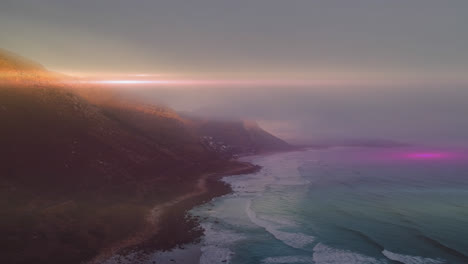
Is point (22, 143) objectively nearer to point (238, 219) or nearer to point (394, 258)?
point (238, 219)

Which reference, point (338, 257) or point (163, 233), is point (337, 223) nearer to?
point (338, 257)

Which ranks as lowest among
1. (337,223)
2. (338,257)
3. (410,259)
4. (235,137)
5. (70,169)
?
(235,137)

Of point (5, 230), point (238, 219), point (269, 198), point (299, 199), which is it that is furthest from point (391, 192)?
point (5, 230)

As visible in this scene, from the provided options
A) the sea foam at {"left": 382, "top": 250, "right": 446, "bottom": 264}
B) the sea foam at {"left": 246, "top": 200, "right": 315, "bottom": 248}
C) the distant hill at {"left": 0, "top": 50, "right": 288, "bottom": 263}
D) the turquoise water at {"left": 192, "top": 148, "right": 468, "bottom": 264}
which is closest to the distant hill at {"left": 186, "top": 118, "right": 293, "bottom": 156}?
the distant hill at {"left": 0, "top": 50, "right": 288, "bottom": 263}

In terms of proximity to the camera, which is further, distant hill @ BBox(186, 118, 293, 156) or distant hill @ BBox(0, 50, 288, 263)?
distant hill @ BBox(186, 118, 293, 156)

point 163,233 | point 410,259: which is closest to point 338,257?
point 410,259

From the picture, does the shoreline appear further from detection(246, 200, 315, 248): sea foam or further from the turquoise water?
detection(246, 200, 315, 248): sea foam
